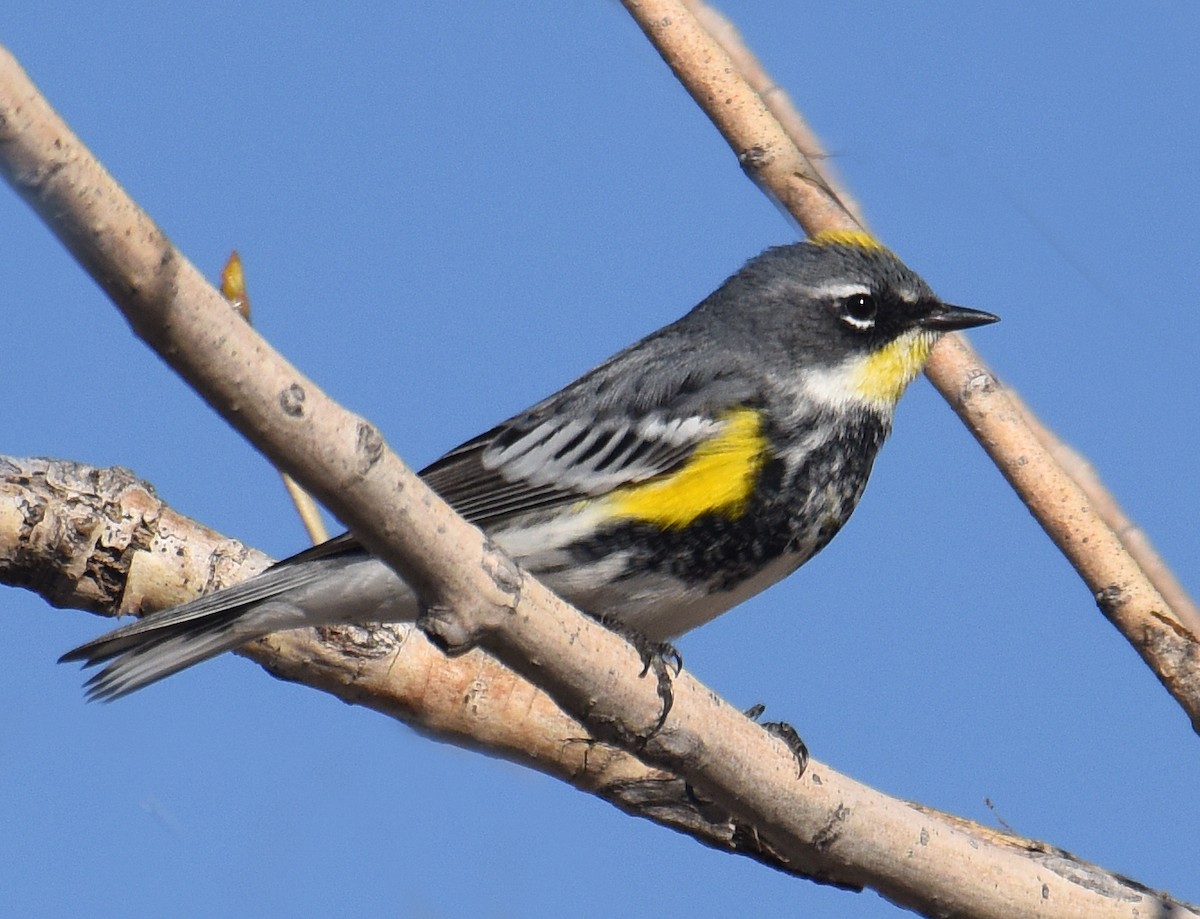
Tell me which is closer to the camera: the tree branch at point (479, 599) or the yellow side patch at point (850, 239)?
the tree branch at point (479, 599)

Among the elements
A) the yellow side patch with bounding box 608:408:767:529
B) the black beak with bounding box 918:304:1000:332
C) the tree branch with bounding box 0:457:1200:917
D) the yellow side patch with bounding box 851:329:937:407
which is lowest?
the tree branch with bounding box 0:457:1200:917

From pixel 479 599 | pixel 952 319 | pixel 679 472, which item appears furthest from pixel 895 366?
pixel 479 599

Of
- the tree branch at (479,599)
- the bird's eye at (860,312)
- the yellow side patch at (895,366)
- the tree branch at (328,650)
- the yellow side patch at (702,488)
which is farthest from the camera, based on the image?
the bird's eye at (860,312)

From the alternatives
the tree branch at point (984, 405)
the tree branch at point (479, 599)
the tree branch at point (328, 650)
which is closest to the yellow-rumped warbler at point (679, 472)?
the tree branch at point (984, 405)

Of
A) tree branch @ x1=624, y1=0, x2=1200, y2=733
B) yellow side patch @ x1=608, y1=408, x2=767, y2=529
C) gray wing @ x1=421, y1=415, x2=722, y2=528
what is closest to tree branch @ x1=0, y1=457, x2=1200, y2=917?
gray wing @ x1=421, y1=415, x2=722, y2=528

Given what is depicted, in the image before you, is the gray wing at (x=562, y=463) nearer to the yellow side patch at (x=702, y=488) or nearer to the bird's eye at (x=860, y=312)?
the yellow side patch at (x=702, y=488)

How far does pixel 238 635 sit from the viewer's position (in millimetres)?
5676

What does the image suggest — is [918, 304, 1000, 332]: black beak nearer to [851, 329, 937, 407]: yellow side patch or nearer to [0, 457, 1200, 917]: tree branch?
[851, 329, 937, 407]: yellow side patch

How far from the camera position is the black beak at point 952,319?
6.59 metres

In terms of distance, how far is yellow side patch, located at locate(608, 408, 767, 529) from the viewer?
226 inches

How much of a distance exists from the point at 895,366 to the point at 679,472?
1.30 meters

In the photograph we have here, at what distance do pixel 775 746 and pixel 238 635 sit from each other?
6.66 feet

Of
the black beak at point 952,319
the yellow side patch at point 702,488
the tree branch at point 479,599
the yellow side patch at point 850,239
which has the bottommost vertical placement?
the tree branch at point 479,599

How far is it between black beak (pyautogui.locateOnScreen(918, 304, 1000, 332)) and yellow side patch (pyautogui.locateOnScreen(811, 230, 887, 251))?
1.35 ft
